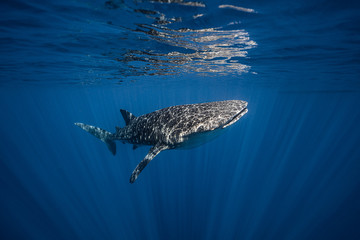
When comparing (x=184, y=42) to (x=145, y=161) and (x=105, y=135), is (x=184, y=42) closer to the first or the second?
(x=105, y=135)

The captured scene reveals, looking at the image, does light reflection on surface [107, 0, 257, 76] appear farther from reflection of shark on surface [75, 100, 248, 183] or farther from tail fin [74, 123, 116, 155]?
tail fin [74, 123, 116, 155]

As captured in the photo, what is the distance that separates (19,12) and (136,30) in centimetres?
403

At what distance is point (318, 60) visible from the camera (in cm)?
1258

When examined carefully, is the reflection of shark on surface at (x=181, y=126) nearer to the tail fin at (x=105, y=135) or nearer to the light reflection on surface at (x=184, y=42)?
the tail fin at (x=105, y=135)

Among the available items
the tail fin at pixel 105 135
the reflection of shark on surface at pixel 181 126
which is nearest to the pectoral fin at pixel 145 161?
the reflection of shark on surface at pixel 181 126

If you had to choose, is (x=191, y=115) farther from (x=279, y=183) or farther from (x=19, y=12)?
(x=279, y=183)

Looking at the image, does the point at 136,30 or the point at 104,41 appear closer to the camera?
the point at 136,30

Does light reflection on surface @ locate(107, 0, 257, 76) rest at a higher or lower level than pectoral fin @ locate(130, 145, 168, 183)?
higher

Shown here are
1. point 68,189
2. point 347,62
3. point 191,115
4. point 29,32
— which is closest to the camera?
point 191,115

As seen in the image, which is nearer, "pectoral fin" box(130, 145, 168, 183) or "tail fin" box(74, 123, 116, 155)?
"pectoral fin" box(130, 145, 168, 183)

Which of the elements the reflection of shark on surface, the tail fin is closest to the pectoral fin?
the reflection of shark on surface

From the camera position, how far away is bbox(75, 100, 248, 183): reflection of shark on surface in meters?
4.41

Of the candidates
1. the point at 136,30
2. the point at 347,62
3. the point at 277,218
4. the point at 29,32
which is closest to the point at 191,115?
the point at 136,30

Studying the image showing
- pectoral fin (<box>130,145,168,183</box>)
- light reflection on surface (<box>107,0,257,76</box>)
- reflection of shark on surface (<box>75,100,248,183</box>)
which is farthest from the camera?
light reflection on surface (<box>107,0,257,76</box>)
